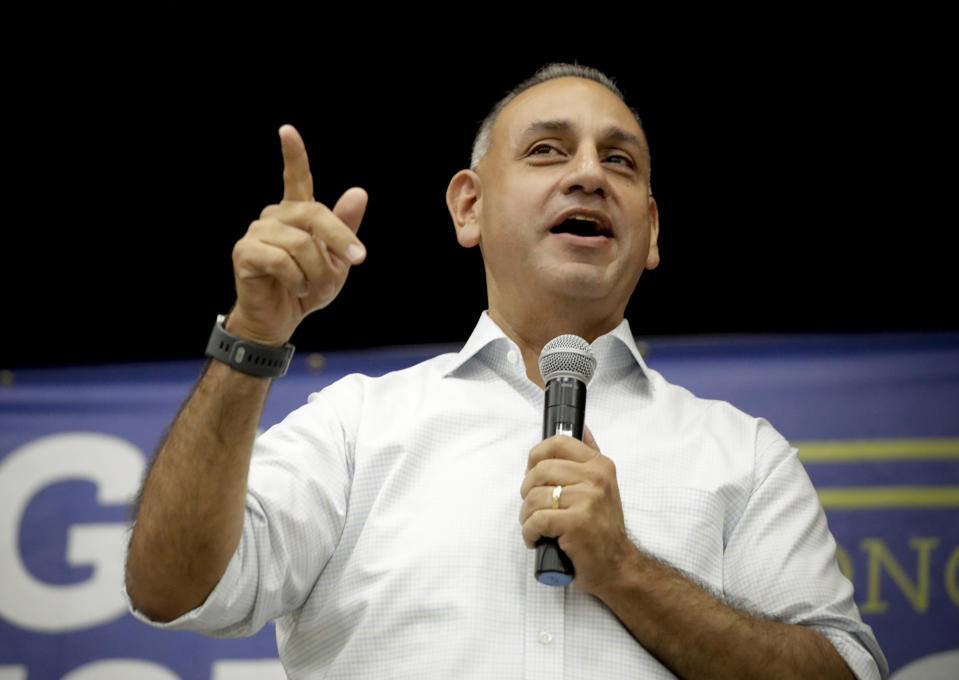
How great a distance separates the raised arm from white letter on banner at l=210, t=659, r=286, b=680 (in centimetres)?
118

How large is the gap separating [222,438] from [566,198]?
0.87m

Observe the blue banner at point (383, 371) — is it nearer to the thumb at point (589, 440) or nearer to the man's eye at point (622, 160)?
the man's eye at point (622, 160)

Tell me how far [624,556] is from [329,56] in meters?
1.71

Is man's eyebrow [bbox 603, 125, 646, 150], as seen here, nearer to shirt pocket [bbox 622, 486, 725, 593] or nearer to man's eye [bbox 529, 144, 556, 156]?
man's eye [bbox 529, 144, 556, 156]

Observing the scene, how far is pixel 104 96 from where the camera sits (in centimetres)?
278

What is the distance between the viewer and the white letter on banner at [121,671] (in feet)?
8.31

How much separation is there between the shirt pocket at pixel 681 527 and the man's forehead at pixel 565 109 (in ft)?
2.60

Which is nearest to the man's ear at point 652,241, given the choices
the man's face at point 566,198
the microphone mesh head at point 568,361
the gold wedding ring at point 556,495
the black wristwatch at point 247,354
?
the man's face at point 566,198

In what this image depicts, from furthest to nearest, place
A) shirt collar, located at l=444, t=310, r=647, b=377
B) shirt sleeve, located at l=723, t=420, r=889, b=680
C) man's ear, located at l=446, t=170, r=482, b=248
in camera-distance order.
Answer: man's ear, located at l=446, t=170, r=482, b=248 < shirt collar, located at l=444, t=310, r=647, b=377 < shirt sleeve, located at l=723, t=420, r=889, b=680

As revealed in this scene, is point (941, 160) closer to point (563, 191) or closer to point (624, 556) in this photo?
Result: point (563, 191)

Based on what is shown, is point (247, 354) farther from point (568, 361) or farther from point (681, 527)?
point (681, 527)

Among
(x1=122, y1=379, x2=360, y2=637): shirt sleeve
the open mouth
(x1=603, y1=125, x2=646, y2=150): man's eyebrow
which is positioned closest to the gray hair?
(x1=603, y1=125, x2=646, y2=150): man's eyebrow

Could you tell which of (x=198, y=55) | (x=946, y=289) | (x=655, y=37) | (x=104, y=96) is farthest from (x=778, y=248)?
(x=104, y=96)

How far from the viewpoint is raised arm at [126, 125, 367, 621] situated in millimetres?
1354
